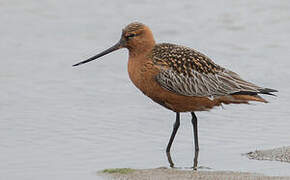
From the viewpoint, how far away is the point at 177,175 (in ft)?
28.4

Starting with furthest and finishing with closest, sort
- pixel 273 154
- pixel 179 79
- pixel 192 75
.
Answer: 1. pixel 192 75
2. pixel 179 79
3. pixel 273 154

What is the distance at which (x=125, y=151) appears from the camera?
10.1 meters

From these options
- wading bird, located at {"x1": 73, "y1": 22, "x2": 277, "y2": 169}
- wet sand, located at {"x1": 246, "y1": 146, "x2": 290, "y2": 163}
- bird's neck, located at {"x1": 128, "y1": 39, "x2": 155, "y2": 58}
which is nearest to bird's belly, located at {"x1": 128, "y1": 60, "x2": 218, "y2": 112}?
wading bird, located at {"x1": 73, "y1": 22, "x2": 277, "y2": 169}

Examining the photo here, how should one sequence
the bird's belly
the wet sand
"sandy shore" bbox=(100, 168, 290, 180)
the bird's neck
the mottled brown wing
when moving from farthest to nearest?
the bird's neck < the mottled brown wing < the bird's belly < the wet sand < "sandy shore" bbox=(100, 168, 290, 180)

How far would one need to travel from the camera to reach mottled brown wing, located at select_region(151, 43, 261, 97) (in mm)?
9828

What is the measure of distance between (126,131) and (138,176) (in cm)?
238

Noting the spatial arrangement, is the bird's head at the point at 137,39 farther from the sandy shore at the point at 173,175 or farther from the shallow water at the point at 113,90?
the sandy shore at the point at 173,175

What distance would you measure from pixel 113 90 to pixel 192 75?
314cm

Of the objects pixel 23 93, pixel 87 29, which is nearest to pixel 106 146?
pixel 23 93

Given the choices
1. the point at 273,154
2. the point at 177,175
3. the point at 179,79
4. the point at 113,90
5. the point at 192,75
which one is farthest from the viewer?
the point at 113,90

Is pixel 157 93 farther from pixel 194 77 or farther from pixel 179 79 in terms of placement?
pixel 194 77

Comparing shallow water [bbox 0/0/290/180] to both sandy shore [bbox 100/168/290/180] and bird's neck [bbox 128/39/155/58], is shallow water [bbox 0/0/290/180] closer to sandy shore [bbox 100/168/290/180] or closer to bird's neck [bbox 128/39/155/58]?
sandy shore [bbox 100/168/290/180]

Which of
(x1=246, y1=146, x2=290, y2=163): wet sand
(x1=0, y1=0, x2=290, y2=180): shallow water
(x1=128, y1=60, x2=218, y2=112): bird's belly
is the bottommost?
(x1=0, y1=0, x2=290, y2=180): shallow water

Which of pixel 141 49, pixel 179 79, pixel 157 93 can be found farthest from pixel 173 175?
pixel 141 49
